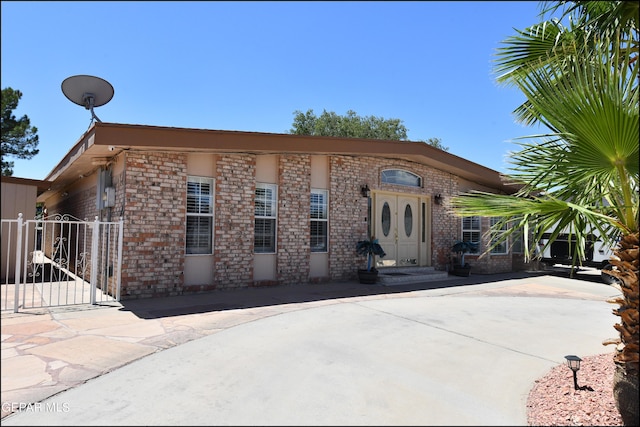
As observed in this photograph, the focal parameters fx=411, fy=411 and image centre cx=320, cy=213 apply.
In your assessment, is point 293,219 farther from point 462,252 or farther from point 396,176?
point 462,252

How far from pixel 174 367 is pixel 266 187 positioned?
601 centimetres

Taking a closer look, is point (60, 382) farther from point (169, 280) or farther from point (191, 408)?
point (169, 280)

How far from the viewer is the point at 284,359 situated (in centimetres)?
473

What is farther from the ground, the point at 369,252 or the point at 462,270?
the point at 369,252

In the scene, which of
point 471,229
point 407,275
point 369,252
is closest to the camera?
point 369,252

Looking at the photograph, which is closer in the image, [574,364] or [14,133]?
[574,364]

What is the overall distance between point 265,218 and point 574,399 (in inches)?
286

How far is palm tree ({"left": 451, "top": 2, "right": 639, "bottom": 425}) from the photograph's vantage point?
3.36 meters

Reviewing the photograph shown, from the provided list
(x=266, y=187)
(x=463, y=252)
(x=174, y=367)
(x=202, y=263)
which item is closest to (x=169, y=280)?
(x=202, y=263)

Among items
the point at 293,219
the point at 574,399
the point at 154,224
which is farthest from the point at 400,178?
the point at 574,399

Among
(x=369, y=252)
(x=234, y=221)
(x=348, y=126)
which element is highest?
(x=348, y=126)

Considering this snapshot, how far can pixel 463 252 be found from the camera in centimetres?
1353

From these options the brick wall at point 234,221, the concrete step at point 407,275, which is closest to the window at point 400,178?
the concrete step at point 407,275

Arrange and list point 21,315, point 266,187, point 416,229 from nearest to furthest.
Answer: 1. point 21,315
2. point 266,187
3. point 416,229
